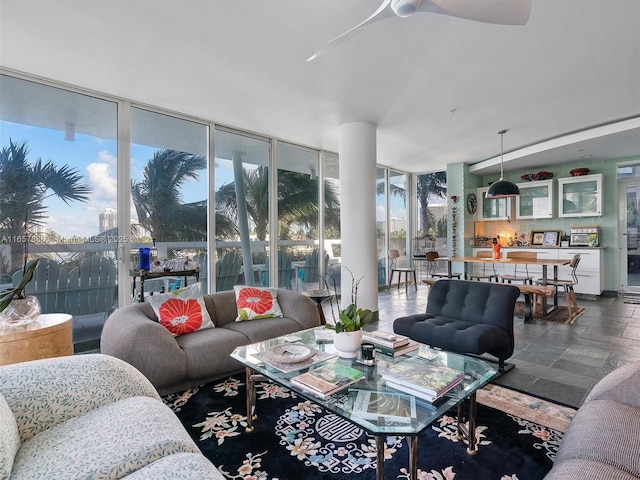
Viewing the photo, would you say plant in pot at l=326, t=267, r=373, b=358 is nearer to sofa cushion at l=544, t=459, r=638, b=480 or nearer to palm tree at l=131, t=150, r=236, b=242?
sofa cushion at l=544, t=459, r=638, b=480

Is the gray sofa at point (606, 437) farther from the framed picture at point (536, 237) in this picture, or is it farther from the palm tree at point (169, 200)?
the framed picture at point (536, 237)

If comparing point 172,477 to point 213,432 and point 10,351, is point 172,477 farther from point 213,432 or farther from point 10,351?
point 10,351

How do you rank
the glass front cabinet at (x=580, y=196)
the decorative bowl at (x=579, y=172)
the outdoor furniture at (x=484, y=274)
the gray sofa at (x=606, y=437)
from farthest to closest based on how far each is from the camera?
the decorative bowl at (x=579, y=172)
the glass front cabinet at (x=580, y=196)
the outdoor furniture at (x=484, y=274)
the gray sofa at (x=606, y=437)

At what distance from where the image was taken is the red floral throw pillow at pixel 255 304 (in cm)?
320

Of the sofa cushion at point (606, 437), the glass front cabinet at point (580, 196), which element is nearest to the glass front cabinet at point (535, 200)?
the glass front cabinet at point (580, 196)

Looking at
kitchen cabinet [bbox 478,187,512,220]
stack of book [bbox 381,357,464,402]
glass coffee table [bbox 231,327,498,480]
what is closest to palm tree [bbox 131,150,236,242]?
glass coffee table [bbox 231,327,498,480]

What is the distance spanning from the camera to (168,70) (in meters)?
3.10

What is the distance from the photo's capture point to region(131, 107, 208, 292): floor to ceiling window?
3.87 metres

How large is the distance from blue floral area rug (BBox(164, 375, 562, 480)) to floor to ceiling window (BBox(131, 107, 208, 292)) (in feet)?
6.89

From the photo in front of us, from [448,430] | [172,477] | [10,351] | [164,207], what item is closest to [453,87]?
[448,430]

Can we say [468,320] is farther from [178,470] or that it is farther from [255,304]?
[178,470]

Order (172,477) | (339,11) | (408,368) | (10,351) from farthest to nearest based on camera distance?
(339,11) < (10,351) < (408,368) < (172,477)

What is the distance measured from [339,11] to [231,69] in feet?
3.96

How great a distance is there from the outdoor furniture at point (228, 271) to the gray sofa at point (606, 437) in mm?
3983
